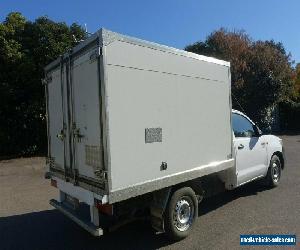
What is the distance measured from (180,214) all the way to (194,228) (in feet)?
1.77

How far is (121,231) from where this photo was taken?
5871mm

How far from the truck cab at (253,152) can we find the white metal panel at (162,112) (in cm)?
60

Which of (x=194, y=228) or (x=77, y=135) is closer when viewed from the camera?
(x=77, y=135)

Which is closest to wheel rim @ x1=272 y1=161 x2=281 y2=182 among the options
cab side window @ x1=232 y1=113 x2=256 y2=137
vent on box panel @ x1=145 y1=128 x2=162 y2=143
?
cab side window @ x1=232 y1=113 x2=256 y2=137

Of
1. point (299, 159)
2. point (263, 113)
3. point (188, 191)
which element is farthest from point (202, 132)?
point (263, 113)

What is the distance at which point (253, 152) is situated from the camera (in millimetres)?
7371

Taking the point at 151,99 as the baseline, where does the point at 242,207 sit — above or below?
below

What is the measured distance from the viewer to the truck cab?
6.96m

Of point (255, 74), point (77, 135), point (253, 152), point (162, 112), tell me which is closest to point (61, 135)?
point (77, 135)

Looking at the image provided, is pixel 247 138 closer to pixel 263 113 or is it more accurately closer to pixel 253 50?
pixel 263 113

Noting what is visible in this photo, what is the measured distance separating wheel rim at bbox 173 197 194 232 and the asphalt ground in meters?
0.22

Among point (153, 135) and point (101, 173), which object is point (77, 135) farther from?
point (153, 135)

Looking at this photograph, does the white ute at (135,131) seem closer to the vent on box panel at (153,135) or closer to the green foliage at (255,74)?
the vent on box panel at (153,135)

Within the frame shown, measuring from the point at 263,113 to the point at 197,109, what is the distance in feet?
71.4
